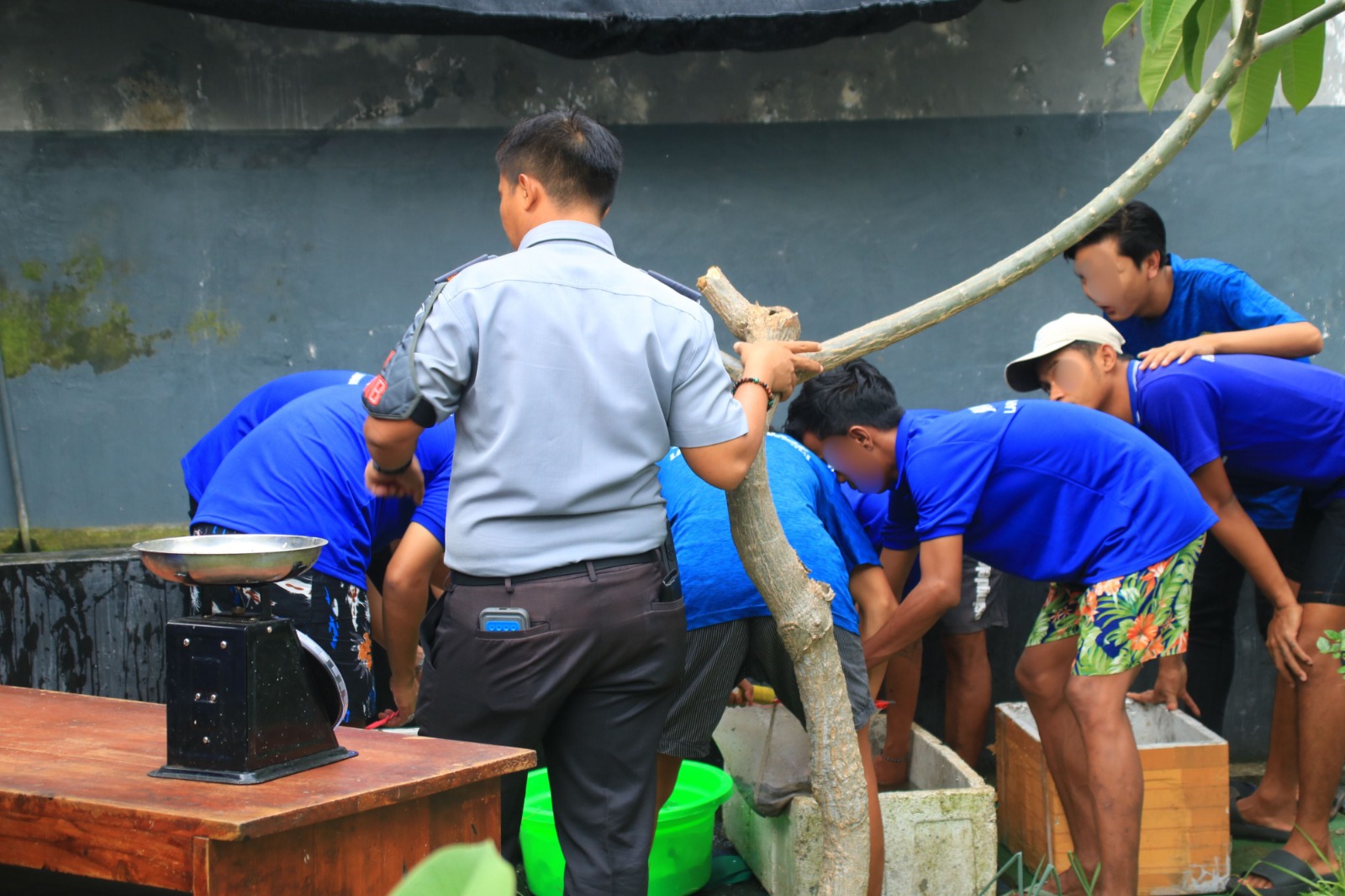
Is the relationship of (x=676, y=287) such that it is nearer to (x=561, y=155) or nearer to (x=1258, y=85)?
(x=561, y=155)

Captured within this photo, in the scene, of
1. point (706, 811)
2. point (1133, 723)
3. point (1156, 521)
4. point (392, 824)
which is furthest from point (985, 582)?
point (392, 824)

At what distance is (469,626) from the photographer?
2.18 m

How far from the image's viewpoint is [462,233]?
473 centimetres

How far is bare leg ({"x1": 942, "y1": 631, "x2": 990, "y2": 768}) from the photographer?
4219mm

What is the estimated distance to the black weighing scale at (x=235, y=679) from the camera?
73.6 inches

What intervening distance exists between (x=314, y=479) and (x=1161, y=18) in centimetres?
228

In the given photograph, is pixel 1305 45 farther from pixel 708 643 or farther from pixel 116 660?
pixel 116 660

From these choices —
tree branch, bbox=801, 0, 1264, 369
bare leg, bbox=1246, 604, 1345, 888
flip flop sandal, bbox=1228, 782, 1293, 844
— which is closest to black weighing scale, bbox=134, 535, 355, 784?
tree branch, bbox=801, 0, 1264, 369

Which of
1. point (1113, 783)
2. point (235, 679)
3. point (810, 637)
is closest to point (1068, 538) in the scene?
point (1113, 783)

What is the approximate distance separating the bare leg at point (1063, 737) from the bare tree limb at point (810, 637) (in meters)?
0.96

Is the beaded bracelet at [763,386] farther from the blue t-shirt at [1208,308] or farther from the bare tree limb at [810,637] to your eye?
the blue t-shirt at [1208,308]

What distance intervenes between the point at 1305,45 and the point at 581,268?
6.23 feet

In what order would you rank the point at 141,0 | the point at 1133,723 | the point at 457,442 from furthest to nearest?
the point at 141,0, the point at 1133,723, the point at 457,442

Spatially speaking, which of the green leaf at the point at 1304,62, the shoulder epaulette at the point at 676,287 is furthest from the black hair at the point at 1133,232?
the shoulder epaulette at the point at 676,287
